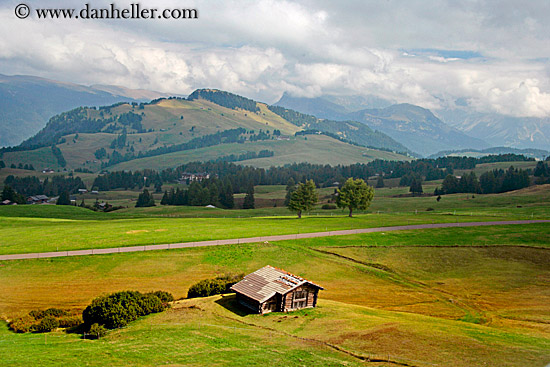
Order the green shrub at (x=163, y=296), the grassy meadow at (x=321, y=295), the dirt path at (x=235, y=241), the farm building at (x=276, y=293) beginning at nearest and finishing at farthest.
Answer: the grassy meadow at (x=321, y=295)
the farm building at (x=276, y=293)
the green shrub at (x=163, y=296)
the dirt path at (x=235, y=241)

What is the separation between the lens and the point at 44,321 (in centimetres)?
3641

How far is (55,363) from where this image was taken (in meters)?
26.0

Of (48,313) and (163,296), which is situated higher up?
(163,296)

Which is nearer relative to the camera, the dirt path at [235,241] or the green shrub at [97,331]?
the green shrub at [97,331]

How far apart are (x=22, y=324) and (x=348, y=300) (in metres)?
31.0

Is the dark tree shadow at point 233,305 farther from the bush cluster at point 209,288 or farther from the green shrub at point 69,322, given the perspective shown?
the green shrub at point 69,322

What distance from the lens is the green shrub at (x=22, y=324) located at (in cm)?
3600

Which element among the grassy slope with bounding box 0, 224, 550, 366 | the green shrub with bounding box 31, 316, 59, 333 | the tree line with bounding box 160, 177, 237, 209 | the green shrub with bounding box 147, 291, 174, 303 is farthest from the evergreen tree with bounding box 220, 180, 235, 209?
the green shrub with bounding box 31, 316, 59, 333

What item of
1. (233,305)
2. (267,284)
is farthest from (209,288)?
(267,284)

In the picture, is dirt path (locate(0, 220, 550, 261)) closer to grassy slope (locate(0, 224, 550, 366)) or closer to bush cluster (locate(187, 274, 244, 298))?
grassy slope (locate(0, 224, 550, 366))

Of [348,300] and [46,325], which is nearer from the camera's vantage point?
[46,325]

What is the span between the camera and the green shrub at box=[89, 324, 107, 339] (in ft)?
109

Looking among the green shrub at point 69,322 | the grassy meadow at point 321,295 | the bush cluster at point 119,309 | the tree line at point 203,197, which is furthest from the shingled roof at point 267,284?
the tree line at point 203,197

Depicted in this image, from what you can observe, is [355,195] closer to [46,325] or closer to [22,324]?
[46,325]
